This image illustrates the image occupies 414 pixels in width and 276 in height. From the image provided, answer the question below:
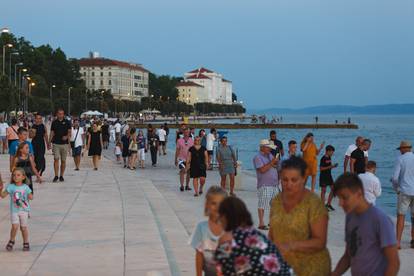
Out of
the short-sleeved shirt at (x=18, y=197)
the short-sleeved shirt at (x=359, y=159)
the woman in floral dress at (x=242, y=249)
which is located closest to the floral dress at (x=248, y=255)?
the woman in floral dress at (x=242, y=249)

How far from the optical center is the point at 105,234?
36.1ft

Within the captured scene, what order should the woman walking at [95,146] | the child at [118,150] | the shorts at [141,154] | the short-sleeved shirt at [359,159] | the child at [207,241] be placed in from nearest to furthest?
the child at [207,241], the short-sleeved shirt at [359,159], the woman walking at [95,146], the shorts at [141,154], the child at [118,150]

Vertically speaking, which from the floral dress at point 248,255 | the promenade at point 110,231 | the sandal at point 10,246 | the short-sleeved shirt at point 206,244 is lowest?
the promenade at point 110,231

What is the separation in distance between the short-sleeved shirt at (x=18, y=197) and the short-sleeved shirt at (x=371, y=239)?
17.8ft

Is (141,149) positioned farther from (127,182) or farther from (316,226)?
(316,226)

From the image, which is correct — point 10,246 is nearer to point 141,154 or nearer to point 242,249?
point 242,249

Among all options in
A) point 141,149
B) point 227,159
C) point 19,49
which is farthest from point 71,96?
point 227,159

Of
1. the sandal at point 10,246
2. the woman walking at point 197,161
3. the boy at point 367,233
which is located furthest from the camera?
the woman walking at point 197,161

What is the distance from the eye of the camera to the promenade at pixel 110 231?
29.2 feet

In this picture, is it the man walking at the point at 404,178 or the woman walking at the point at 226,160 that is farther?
the woman walking at the point at 226,160

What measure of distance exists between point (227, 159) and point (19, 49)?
125 m

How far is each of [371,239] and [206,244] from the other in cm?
121

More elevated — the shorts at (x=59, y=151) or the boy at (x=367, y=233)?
the boy at (x=367, y=233)

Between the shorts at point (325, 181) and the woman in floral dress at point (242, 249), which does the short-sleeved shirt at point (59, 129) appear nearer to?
the shorts at point (325, 181)
